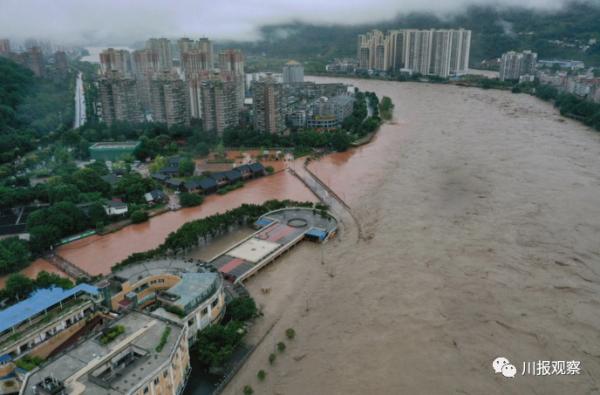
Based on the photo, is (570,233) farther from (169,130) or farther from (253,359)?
(169,130)

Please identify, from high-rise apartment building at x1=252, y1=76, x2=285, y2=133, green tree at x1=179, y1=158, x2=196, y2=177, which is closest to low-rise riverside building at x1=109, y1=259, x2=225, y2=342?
green tree at x1=179, y1=158, x2=196, y2=177

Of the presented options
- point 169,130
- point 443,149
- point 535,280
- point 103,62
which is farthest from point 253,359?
point 103,62

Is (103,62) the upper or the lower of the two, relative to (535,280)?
upper

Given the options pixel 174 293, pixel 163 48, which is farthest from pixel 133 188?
pixel 163 48

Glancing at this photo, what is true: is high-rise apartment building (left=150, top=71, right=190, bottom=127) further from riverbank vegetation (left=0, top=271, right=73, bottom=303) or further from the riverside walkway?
riverbank vegetation (left=0, top=271, right=73, bottom=303)

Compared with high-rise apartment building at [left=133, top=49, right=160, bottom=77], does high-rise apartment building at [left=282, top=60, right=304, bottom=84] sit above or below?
below
